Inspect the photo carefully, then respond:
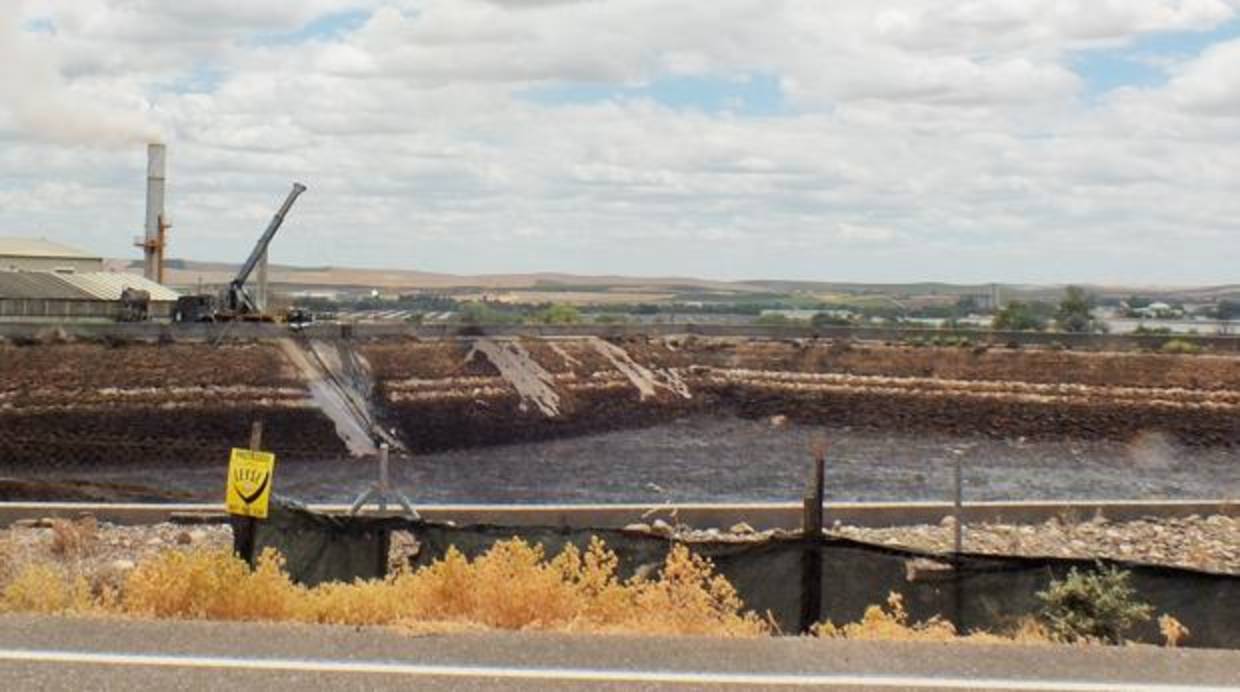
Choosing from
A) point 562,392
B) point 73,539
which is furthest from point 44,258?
point 73,539

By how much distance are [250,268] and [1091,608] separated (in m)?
64.2

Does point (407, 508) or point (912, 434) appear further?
point (912, 434)

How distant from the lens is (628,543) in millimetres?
11242

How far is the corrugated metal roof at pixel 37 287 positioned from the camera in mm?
63344

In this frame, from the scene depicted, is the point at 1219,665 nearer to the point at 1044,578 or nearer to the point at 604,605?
the point at 1044,578

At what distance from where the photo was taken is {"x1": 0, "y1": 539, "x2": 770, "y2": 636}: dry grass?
8836mm

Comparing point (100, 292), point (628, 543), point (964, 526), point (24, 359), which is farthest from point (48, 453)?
point (628, 543)

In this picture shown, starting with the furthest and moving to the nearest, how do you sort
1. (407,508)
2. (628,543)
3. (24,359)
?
(24,359) < (407,508) < (628,543)

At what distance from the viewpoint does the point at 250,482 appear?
10555mm

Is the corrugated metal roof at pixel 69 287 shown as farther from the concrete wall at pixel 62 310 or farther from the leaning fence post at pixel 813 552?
the leaning fence post at pixel 813 552

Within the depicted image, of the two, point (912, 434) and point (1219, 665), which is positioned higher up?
point (1219, 665)

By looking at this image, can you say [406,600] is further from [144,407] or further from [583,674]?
[144,407]

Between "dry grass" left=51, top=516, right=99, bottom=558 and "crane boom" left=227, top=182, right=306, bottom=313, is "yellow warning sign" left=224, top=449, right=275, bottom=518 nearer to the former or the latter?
"dry grass" left=51, top=516, right=99, bottom=558

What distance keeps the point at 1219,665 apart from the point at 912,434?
51784mm
